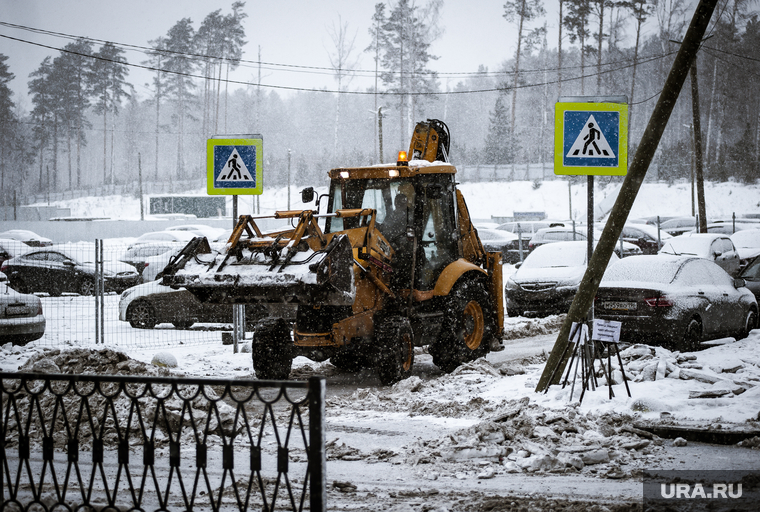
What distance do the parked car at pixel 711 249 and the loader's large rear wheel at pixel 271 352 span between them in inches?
565

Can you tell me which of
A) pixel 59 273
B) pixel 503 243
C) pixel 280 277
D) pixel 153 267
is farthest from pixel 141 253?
pixel 280 277

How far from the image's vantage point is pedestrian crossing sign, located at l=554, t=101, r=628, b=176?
8.55m

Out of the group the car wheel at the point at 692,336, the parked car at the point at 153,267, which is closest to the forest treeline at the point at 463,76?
the parked car at the point at 153,267

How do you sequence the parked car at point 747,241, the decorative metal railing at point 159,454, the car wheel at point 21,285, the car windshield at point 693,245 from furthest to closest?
the parked car at point 747,241 < the car wheel at point 21,285 < the car windshield at point 693,245 < the decorative metal railing at point 159,454

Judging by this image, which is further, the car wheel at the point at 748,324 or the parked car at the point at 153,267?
the parked car at the point at 153,267

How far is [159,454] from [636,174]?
5.27 metres

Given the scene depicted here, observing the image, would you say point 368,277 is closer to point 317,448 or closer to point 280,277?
point 280,277

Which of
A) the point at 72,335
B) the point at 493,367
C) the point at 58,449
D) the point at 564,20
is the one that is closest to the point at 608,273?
the point at 493,367

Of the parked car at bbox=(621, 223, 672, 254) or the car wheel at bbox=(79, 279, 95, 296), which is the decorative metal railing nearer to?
the car wheel at bbox=(79, 279, 95, 296)

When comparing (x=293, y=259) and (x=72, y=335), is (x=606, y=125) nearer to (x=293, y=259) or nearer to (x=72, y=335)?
(x=293, y=259)

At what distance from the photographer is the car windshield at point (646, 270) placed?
1212 cm

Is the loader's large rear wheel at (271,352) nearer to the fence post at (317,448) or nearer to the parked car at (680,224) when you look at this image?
the fence post at (317,448)

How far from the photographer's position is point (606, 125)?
860 cm

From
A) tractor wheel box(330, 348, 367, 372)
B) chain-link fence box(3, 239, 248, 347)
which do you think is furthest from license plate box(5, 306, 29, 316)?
tractor wheel box(330, 348, 367, 372)
